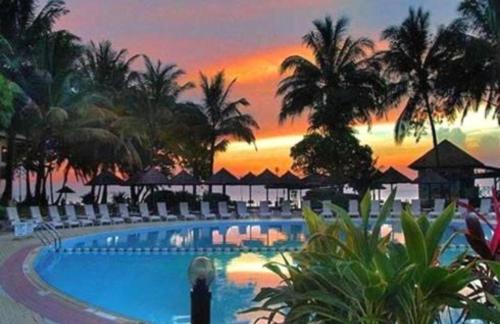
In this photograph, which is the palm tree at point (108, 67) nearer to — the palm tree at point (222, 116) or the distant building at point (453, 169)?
the palm tree at point (222, 116)

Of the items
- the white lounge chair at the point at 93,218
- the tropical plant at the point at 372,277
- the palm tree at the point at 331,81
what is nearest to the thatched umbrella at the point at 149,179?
the white lounge chair at the point at 93,218

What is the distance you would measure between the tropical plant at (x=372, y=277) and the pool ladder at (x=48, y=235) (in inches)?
574

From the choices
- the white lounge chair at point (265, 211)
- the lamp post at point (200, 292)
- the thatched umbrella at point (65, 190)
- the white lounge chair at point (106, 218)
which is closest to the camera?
the lamp post at point (200, 292)

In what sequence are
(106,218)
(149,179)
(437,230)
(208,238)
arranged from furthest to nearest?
(149,179), (106,218), (208,238), (437,230)

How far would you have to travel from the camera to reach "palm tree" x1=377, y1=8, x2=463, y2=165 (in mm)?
29875

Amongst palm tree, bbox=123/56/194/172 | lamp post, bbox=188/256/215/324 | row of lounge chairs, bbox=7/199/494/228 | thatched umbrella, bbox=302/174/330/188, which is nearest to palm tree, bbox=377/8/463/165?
thatched umbrella, bbox=302/174/330/188

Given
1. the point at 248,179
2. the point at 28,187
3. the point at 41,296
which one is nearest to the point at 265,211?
the point at 248,179

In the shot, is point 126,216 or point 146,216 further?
point 146,216

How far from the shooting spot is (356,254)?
2.57 metres

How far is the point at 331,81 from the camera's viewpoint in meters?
32.0

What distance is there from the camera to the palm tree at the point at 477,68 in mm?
26312

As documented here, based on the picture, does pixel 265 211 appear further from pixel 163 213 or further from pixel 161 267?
pixel 161 267

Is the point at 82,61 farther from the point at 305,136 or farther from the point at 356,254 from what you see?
the point at 356,254

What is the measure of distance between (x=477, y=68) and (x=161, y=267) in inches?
751
